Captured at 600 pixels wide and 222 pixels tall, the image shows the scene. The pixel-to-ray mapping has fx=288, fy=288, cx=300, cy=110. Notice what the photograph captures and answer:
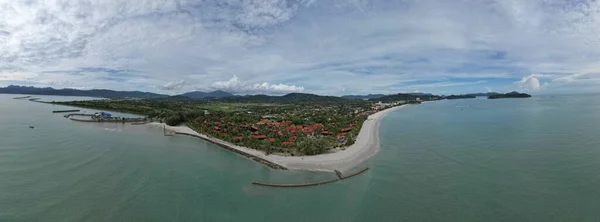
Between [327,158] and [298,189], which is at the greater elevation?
[327,158]

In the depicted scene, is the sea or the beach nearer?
the sea

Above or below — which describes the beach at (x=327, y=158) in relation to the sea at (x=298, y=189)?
above

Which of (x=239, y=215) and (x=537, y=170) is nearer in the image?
(x=239, y=215)

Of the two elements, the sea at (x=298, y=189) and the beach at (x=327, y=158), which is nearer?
the sea at (x=298, y=189)

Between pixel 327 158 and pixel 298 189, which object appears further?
pixel 327 158

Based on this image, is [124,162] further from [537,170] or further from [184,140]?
[537,170]

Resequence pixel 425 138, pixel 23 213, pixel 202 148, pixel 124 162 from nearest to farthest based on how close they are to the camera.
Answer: pixel 23 213 → pixel 124 162 → pixel 202 148 → pixel 425 138

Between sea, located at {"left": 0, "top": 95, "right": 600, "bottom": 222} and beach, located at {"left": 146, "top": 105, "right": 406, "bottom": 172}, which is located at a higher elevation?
beach, located at {"left": 146, "top": 105, "right": 406, "bottom": 172}

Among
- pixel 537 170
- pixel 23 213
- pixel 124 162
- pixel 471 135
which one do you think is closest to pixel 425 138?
pixel 471 135
